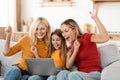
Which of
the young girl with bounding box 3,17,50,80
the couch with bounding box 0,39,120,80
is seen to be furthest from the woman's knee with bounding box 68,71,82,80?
the young girl with bounding box 3,17,50,80

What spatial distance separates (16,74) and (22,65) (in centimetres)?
23

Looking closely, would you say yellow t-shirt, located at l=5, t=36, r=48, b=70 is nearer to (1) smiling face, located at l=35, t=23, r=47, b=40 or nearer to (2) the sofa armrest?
(1) smiling face, located at l=35, t=23, r=47, b=40

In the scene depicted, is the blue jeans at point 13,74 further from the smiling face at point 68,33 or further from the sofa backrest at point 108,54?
the sofa backrest at point 108,54

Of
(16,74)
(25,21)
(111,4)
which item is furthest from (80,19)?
(16,74)

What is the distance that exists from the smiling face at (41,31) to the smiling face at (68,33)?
239mm

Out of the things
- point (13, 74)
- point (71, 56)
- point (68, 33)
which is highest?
point (68, 33)

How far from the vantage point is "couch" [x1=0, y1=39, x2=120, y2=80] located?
2124 millimetres

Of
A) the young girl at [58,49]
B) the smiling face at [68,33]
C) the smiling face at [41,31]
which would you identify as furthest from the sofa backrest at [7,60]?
the smiling face at [68,33]

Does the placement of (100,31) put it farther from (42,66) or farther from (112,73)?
(42,66)

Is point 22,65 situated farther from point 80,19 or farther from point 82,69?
point 80,19

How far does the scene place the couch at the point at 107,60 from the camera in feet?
6.97

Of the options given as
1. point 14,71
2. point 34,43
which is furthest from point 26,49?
point 14,71

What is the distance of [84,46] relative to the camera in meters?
2.58

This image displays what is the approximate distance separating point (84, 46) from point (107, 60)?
26 centimetres
